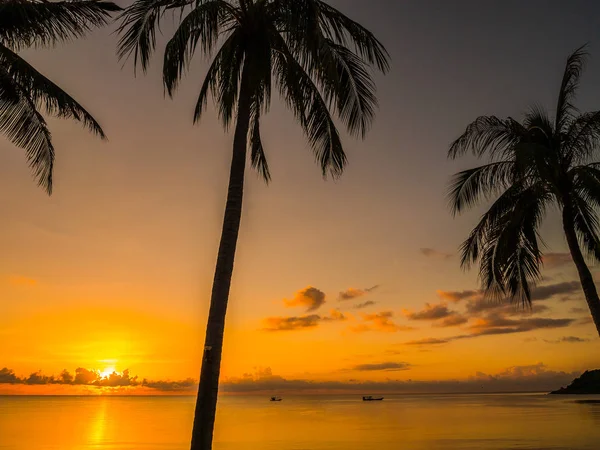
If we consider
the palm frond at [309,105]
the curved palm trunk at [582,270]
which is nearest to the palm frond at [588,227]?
the curved palm trunk at [582,270]

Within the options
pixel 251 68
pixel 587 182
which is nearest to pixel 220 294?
pixel 251 68

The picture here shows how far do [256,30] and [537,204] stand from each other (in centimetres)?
1126

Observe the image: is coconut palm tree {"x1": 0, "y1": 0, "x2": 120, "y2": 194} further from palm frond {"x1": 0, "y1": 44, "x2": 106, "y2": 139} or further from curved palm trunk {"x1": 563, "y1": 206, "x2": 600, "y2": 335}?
curved palm trunk {"x1": 563, "y1": 206, "x2": 600, "y2": 335}

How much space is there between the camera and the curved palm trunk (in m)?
16.6

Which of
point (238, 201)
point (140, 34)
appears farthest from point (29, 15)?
point (238, 201)

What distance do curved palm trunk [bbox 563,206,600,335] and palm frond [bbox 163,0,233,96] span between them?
1171 cm

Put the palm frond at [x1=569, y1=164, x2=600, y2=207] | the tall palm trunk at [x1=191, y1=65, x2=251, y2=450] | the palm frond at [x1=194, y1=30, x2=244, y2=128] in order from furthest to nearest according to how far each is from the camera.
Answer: the palm frond at [x1=569, y1=164, x2=600, y2=207], the palm frond at [x1=194, y1=30, x2=244, y2=128], the tall palm trunk at [x1=191, y1=65, x2=251, y2=450]

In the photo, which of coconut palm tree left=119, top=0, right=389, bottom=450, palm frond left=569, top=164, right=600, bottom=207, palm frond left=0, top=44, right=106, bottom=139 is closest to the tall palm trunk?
coconut palm tree left=119, top=0, right=389, bottom=450

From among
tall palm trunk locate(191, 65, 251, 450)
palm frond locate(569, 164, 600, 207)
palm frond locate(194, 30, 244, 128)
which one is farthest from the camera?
palm frond locate(569, 164, 600, 207)

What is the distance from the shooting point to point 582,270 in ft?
55.8

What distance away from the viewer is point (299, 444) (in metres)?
37.2

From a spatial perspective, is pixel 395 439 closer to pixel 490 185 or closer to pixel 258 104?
pixel 490 185

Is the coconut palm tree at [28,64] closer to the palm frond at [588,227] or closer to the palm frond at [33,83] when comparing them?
the palm frond at [33,83]

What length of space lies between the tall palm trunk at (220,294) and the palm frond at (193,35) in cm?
100
